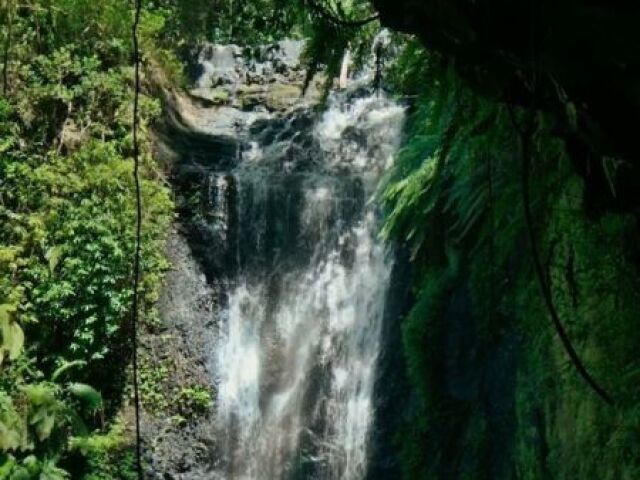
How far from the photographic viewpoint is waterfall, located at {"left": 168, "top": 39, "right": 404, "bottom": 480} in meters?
9.23

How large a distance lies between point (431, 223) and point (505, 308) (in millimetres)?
1643

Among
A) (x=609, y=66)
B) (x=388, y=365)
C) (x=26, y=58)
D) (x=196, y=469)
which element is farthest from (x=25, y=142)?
(x=609, y=66)

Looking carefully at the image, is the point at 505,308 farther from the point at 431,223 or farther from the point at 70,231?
the point at 70,231

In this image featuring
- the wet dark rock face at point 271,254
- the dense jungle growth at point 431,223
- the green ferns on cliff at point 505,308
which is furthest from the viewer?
the wet dark rock face at point 271,254

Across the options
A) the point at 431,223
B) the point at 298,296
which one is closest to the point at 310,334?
the point at 298,296

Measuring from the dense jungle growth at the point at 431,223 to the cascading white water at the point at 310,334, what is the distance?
0.53m

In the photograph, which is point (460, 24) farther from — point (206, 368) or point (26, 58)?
point (26, 58)

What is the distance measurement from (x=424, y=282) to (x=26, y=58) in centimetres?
565

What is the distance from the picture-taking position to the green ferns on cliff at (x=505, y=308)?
2.96 m

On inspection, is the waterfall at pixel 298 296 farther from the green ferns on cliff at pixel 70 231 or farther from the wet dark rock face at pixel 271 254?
the green ferns on cliff at pixel 70 231

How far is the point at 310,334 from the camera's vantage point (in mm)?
9750

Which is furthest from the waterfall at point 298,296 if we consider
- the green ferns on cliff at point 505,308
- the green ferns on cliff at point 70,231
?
the green ferns on cliff at point 505,308

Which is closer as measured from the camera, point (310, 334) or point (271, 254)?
point (310, 334)

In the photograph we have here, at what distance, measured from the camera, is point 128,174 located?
9.48m
